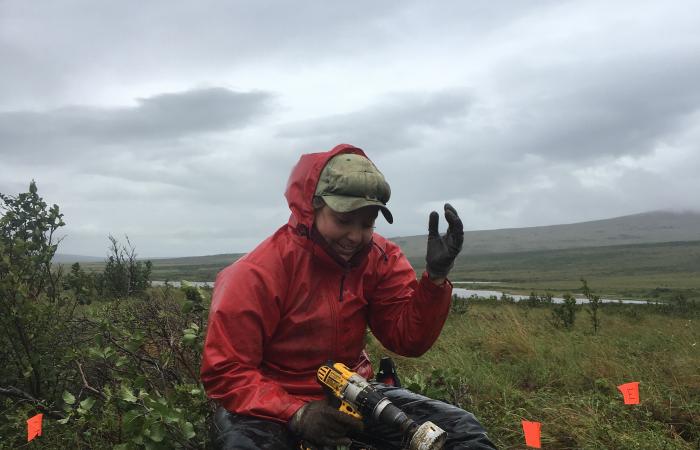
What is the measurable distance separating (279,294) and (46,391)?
10.4 feet

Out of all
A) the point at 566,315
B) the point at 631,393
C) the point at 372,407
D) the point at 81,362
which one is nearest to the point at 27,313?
the point at 81,362

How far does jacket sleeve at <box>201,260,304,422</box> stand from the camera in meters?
2.63

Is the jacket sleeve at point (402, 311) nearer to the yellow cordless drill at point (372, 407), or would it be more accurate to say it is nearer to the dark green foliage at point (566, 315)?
the yellow cordless drill at point (372, 407)

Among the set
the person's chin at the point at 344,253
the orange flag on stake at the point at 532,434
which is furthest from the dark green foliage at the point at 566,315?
the person's chin at the point at 344,253

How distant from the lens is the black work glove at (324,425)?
253cm

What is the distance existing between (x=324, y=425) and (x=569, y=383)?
423cm

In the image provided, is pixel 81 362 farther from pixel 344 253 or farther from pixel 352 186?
pixel 352 186

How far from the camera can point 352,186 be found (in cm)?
284

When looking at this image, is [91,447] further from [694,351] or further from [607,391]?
[694,351]

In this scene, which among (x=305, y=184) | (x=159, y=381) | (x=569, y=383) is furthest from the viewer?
(x=569, y=383)

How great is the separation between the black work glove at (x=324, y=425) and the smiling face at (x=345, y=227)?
2.82ft

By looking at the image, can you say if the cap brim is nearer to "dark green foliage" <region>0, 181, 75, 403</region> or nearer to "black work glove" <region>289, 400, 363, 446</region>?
"black work glove" <region>289, 400, 363, 446</region>

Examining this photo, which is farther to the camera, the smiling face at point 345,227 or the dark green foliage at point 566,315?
the dark green foliage at point 566,315

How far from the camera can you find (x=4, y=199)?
5320mm
